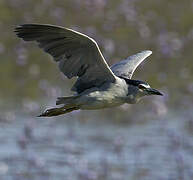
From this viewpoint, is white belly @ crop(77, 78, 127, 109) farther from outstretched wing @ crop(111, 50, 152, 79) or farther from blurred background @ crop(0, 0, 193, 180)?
blurred background @ crop(0, 0, 193, 180)

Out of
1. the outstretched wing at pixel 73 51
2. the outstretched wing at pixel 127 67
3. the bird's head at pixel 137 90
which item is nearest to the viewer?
→ the outstretched wing at pixel 73 51

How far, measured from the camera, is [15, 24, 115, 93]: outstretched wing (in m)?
6.44

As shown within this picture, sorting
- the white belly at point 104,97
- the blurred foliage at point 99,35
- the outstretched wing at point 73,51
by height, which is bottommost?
the white belly at point 104,97

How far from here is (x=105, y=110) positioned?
482 inches

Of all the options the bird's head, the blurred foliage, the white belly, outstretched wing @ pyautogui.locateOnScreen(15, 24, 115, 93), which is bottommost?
the white belly

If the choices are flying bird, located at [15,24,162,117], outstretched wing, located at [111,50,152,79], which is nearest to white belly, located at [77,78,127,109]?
flying bird, located at [15,24,162,117]

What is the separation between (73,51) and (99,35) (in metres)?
5.71

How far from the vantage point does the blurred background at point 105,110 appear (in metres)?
10.1

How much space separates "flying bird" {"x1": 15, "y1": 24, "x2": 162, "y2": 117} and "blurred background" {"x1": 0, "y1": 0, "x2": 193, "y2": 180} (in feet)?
8.79

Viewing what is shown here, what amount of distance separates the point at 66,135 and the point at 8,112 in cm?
117

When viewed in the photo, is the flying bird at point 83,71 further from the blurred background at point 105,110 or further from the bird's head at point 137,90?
the blurred background at point 105,110

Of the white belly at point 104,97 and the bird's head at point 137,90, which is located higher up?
the bird's head at point 137,90

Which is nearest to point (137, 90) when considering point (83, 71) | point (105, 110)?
point (83, 71)

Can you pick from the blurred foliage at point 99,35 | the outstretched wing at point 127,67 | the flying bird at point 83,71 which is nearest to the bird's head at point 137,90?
the flying bird at point 83,71
